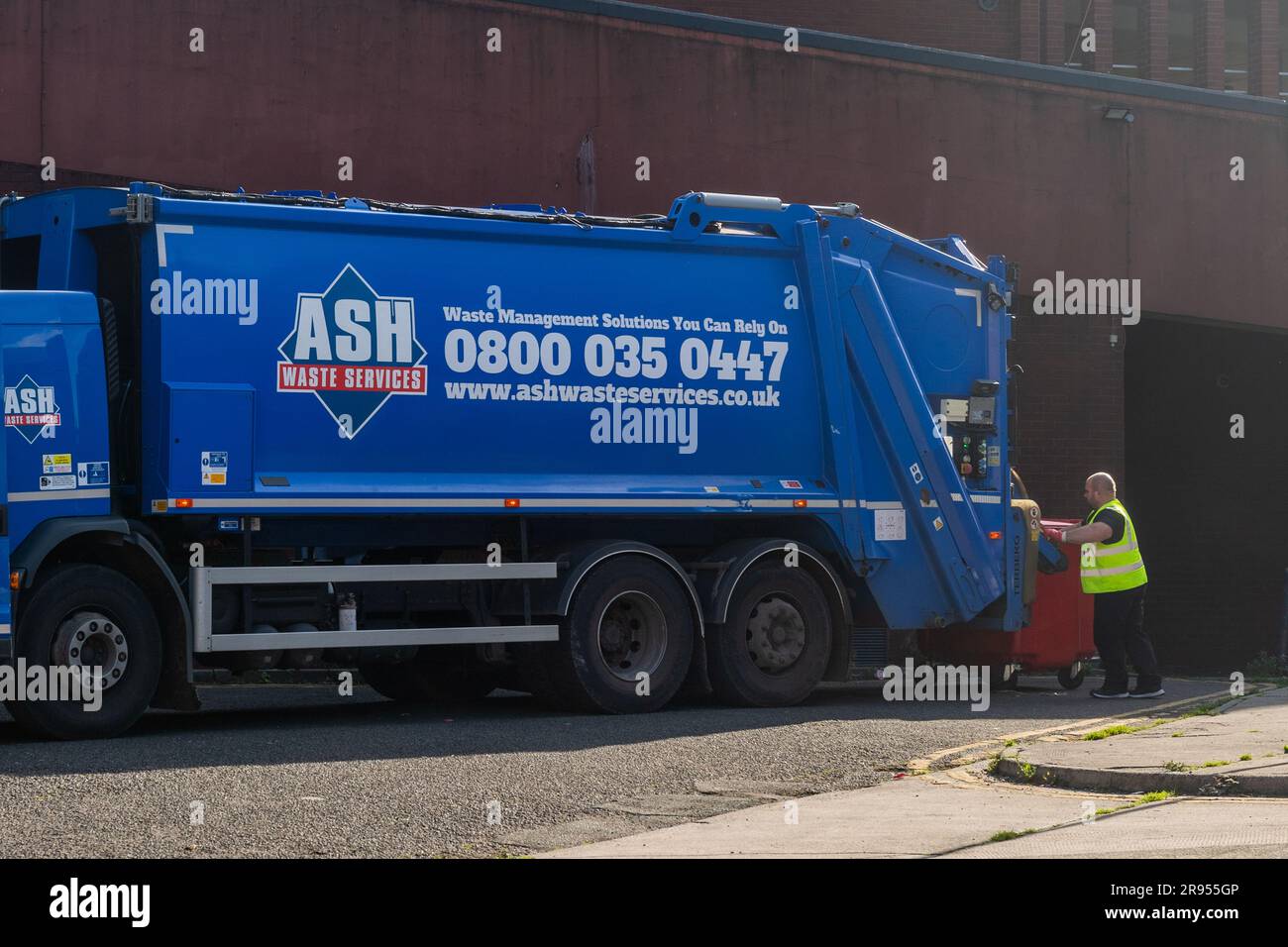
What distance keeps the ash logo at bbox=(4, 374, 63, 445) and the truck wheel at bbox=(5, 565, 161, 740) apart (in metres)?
0.76

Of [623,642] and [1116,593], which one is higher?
[1116,593]

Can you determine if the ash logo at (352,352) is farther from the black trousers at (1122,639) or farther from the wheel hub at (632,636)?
the black trousers at (1122,639)

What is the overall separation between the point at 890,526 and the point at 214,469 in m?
4.89

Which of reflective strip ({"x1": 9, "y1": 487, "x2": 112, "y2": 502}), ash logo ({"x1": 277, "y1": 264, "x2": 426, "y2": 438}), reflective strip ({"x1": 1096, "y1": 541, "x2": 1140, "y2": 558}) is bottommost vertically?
reflective strip ({"x1": 1096, "y1": 541, "x2": 1140, "y2": 558})

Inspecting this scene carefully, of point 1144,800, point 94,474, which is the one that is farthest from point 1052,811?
point 94,474

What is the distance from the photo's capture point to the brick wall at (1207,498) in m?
25.1

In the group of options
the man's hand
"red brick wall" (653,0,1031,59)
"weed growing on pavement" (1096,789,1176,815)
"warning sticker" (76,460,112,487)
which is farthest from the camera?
"red brick wall" (653,0,1031,59)

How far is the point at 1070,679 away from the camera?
14.6 m

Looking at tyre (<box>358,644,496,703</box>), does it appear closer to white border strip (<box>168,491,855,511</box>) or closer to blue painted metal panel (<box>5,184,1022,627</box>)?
white border strip (<box>168,491,855,511</box>)

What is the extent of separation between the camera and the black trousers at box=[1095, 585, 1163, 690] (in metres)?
13.6

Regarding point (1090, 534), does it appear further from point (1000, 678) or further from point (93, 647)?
point (93, 647)
